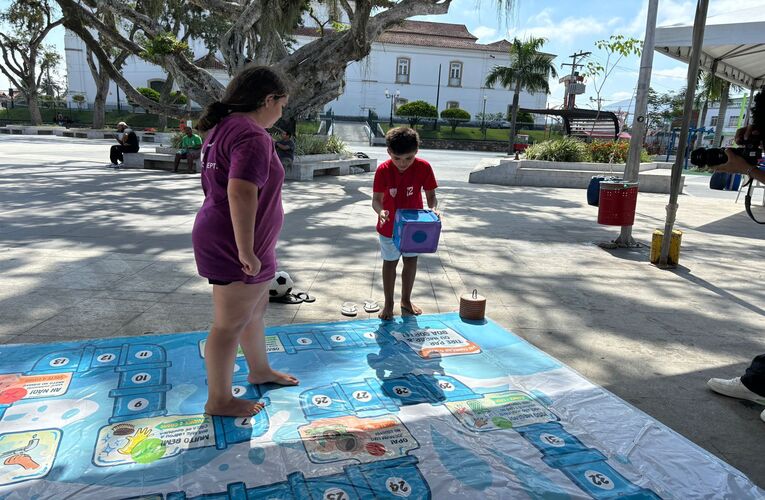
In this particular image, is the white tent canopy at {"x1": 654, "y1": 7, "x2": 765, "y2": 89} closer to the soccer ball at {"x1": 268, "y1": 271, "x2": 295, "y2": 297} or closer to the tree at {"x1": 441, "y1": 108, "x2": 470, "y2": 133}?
the soccer ball at {"x1": 268, "y1": 271, "x2": 295, "y2": 297}

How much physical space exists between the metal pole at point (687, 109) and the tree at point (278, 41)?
754cm

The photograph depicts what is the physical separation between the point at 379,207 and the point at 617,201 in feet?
12.6

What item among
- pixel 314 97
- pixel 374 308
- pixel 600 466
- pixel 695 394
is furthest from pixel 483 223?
pixel 314 97

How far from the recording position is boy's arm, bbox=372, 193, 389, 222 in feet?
11.9

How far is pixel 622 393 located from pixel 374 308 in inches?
75.7

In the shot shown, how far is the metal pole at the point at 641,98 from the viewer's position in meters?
6.52

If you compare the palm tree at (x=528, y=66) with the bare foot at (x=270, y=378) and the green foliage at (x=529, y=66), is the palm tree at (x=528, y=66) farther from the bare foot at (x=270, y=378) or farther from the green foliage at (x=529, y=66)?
the bare foot at (x=270, y=378)

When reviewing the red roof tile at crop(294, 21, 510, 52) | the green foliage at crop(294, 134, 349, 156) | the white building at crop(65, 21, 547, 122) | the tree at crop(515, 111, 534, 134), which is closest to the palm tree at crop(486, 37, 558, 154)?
the tree at crop(515, 111, 534, 134)

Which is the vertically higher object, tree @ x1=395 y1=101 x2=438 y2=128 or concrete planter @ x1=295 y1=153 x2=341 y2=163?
tree @ x1=395 y1=101 x2=438 y2=128

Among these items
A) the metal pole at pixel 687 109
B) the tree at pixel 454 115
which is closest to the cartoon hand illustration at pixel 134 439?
the metal pole at pixel 687 109

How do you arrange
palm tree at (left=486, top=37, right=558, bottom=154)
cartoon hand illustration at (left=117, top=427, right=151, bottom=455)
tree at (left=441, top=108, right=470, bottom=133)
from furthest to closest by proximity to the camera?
tree at (left=441, top=108, right=470, bottom=133) → palm tree at (left=486, top=37, right=558, bottom=154) → cartoon hand illustration at (left=117, top=427, right=151, bottom=455)

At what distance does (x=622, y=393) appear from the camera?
119 inches

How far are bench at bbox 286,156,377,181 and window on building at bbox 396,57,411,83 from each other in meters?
40.1

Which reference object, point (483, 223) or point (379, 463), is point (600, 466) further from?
point (483, 223)
